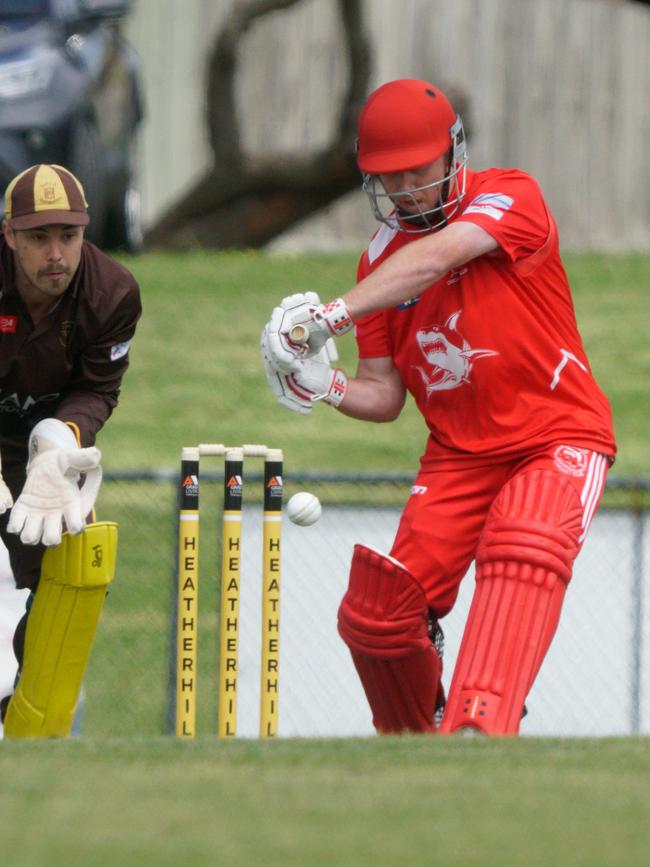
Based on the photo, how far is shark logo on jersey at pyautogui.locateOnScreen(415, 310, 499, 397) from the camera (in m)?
5.96

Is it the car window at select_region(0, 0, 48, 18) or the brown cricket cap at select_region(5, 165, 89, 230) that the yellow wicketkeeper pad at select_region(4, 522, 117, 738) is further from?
the car window at select_region(0, 0, 48, 18)

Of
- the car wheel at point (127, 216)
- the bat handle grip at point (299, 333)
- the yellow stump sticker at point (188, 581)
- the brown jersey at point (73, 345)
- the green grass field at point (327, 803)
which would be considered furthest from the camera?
the car wheel at point (127, 216)

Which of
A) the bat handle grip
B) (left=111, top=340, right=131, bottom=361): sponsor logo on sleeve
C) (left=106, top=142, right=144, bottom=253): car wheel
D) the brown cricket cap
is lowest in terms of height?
(left=106, top=142, right=144, bottom=253): car wheel

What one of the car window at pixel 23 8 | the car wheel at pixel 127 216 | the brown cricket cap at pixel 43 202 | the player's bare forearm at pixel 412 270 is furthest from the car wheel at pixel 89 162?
the player's bare forearm at pixel 412 270

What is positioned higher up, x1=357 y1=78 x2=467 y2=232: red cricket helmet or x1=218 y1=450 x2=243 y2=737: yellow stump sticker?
x1=357 y1=78 x2=467 y2=232: red cricket helmet

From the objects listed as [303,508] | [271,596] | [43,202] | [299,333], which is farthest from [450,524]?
[43,202]

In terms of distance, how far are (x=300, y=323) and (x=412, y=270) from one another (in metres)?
0.37

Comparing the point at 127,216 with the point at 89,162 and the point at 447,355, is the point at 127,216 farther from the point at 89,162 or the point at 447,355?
the point at 447,355

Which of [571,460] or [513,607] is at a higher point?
[571,460]

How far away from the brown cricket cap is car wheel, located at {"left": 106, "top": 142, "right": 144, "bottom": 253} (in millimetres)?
6687

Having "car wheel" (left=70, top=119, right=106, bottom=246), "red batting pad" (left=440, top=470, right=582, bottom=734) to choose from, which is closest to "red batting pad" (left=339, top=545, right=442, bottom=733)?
"red batting pad" (left=440, top=470, right=582, bottom=734)

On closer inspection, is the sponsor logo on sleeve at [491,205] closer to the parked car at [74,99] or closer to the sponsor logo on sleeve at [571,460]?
the sponsor logo on sleeve at [571,460]

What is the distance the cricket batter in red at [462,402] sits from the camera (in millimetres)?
5688

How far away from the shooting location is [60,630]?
6.30 m
